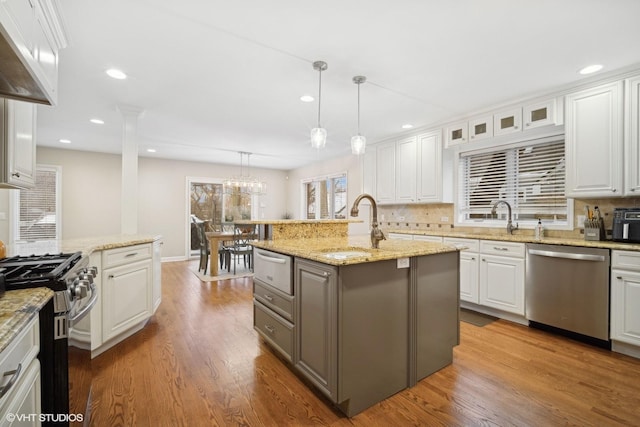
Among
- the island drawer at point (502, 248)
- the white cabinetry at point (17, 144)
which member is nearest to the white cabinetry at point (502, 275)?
the island drawer at point (502, 248)

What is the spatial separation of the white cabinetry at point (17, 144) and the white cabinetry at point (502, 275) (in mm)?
3948

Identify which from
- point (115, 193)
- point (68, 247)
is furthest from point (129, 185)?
point (115, 193)

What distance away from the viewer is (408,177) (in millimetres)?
4410

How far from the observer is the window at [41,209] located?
17.9 ft

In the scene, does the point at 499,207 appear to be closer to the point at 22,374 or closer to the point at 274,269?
the point at 274,269

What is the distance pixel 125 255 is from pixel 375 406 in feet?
7.52

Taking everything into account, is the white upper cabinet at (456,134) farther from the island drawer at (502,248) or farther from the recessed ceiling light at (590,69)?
the island drawer at (502,248)

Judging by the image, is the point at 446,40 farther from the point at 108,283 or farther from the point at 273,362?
the point at 108,283

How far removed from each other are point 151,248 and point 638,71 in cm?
469

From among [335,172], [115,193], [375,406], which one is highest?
[335,172]

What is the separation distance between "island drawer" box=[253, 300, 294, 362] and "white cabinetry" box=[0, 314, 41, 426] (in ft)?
4.31

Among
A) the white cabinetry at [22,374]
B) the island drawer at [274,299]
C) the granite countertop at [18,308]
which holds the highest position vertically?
the granite countertop at [18,308]

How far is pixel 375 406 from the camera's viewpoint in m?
1.76

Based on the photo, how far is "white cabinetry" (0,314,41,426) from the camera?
2.42 ft
